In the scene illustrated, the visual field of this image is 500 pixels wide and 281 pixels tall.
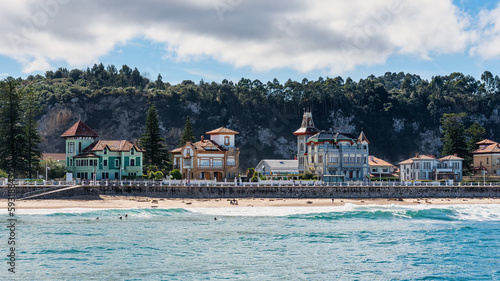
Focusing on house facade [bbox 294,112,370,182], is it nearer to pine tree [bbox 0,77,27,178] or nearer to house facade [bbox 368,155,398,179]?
house facade [bbox 368,155,398,179]

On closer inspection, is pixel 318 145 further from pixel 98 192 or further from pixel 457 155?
pixel 98 192

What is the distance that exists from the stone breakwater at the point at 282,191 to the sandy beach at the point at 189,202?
50.0 inches

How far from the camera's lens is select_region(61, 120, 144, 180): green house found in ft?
236

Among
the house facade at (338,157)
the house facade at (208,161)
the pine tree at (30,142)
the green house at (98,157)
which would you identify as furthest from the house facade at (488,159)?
the pine tree at (30,142)

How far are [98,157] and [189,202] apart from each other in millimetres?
20142

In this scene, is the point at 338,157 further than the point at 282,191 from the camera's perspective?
Yes

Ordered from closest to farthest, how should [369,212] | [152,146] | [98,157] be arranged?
[369,212] < [98,157] < [152,146]

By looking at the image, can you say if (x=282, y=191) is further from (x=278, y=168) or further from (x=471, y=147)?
(x=471, y=147)

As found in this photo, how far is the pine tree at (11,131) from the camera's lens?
68250mm

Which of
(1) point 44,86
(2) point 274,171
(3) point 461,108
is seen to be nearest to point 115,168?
(2) point 274,171

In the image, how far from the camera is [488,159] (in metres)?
94.2

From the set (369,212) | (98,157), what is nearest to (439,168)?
(369,212)

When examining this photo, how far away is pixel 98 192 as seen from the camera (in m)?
58.0

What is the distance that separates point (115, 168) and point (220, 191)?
A: 59.4 feet
